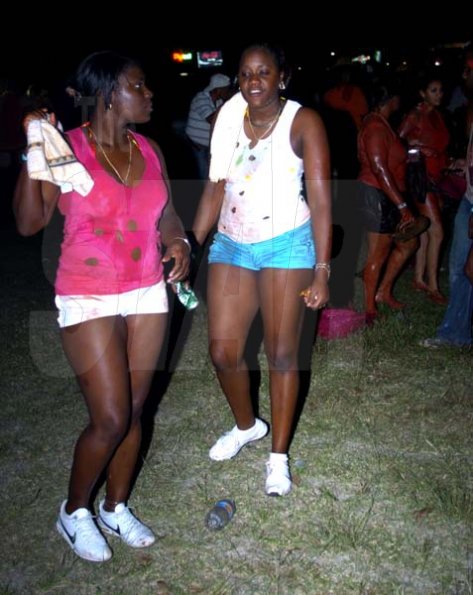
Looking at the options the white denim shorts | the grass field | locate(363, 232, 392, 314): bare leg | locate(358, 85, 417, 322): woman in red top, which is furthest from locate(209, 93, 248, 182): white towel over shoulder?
locate(363, 232, 392, 314): bare leg

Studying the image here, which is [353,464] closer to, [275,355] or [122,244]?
[275,355]

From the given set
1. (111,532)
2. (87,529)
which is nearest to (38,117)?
(87,529)

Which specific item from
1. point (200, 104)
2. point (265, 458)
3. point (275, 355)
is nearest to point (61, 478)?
point (265, 458)

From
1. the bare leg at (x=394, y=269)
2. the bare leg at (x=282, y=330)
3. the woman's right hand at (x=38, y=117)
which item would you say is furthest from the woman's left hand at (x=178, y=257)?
the bare leg at (x=394, y=269)

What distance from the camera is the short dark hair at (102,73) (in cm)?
259

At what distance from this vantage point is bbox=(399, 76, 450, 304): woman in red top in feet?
19.3

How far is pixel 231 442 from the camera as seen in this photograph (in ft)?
11.8

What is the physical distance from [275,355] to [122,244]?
100cm

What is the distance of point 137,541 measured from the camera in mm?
2873

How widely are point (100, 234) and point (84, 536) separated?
128cm

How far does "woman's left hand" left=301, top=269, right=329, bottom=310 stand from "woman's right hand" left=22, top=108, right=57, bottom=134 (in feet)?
4.38

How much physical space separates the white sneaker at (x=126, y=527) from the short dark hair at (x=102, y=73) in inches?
69.8

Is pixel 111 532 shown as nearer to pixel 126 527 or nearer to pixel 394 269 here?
pixel 126 527

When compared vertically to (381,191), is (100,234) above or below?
above
